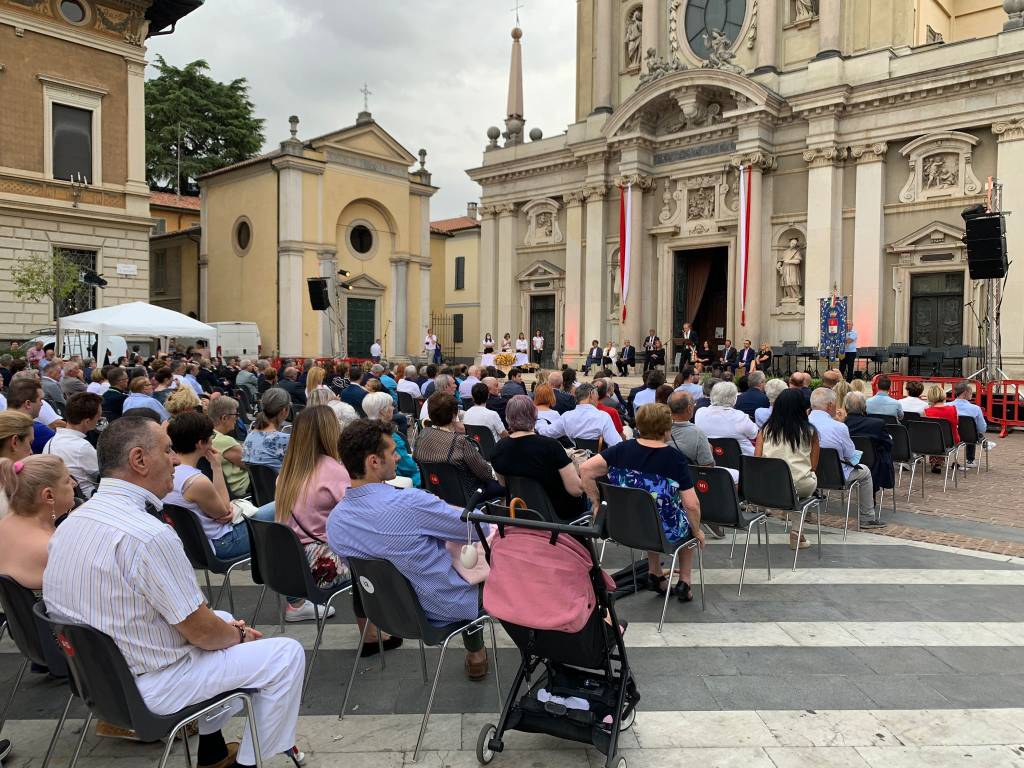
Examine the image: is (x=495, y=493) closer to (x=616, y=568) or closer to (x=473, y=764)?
(x=616, y=568)

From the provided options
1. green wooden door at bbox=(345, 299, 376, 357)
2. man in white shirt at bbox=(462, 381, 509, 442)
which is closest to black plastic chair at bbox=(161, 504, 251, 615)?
man in white shirt at bbox=(462, 381, 509, 442)

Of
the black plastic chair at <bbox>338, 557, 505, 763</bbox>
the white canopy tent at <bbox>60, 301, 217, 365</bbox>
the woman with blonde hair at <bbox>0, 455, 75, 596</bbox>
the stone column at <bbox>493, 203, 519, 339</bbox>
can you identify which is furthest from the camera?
the stone column at <bbox>493, 203, 519, 339</bbox>

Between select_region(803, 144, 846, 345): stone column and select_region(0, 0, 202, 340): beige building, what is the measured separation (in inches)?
789

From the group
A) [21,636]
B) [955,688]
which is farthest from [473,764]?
[955,688]

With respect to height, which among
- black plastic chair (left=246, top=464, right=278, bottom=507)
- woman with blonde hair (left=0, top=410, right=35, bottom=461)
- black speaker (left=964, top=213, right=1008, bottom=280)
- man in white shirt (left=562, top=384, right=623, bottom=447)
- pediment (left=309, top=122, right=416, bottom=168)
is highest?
pediment (left=309, top=122, right=416, bottom=168)

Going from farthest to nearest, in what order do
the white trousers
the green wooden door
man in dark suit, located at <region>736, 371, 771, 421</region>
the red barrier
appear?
the green wooden door
the red barrier
man in dark suit, located at <region>736, 371, 771, 421</region>
the white trousers

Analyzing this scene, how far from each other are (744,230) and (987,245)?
8192 millimetres

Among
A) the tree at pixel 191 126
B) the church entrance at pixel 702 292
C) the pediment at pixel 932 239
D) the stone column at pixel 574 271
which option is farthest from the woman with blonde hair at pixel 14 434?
the tree at pixel 191 126

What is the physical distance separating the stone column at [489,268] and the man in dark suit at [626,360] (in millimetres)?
7219

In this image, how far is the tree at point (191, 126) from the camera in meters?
37.3

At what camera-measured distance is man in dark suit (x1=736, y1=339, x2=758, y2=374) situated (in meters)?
20.0

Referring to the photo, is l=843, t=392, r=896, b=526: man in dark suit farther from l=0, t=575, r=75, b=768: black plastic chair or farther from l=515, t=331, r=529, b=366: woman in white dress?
l=515, t=331, r=529, b=366: woman in white dress

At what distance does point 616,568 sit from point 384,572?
3102 millimetres

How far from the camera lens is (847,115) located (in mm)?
20641
